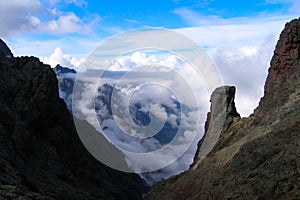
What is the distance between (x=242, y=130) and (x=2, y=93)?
5877 cm

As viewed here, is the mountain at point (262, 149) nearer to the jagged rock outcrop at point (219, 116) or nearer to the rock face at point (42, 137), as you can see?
the jagged rock outcrop at point (219, 116)

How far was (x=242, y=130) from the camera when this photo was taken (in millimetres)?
106062

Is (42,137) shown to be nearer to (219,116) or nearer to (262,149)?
(219,116)

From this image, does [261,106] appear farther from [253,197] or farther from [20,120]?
[20,120]

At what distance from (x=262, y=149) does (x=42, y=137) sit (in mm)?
62019

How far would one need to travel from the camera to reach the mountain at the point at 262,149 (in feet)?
211

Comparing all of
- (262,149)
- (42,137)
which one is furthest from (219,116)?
(42,137)

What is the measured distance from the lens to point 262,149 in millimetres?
75125

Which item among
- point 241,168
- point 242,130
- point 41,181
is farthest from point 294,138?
point 41,181

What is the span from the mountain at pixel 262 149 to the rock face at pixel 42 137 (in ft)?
70.1

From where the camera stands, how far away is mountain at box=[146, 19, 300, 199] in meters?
64.4

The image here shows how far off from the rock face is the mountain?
21.4 meters

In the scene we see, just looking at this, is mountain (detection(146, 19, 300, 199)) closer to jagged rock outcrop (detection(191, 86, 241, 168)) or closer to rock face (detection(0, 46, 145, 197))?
jagged rock outcrop (detection(191, 86, 241, 168))

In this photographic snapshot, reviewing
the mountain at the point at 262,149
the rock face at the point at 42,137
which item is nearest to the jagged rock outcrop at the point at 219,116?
the mountain at the point at 262,149
